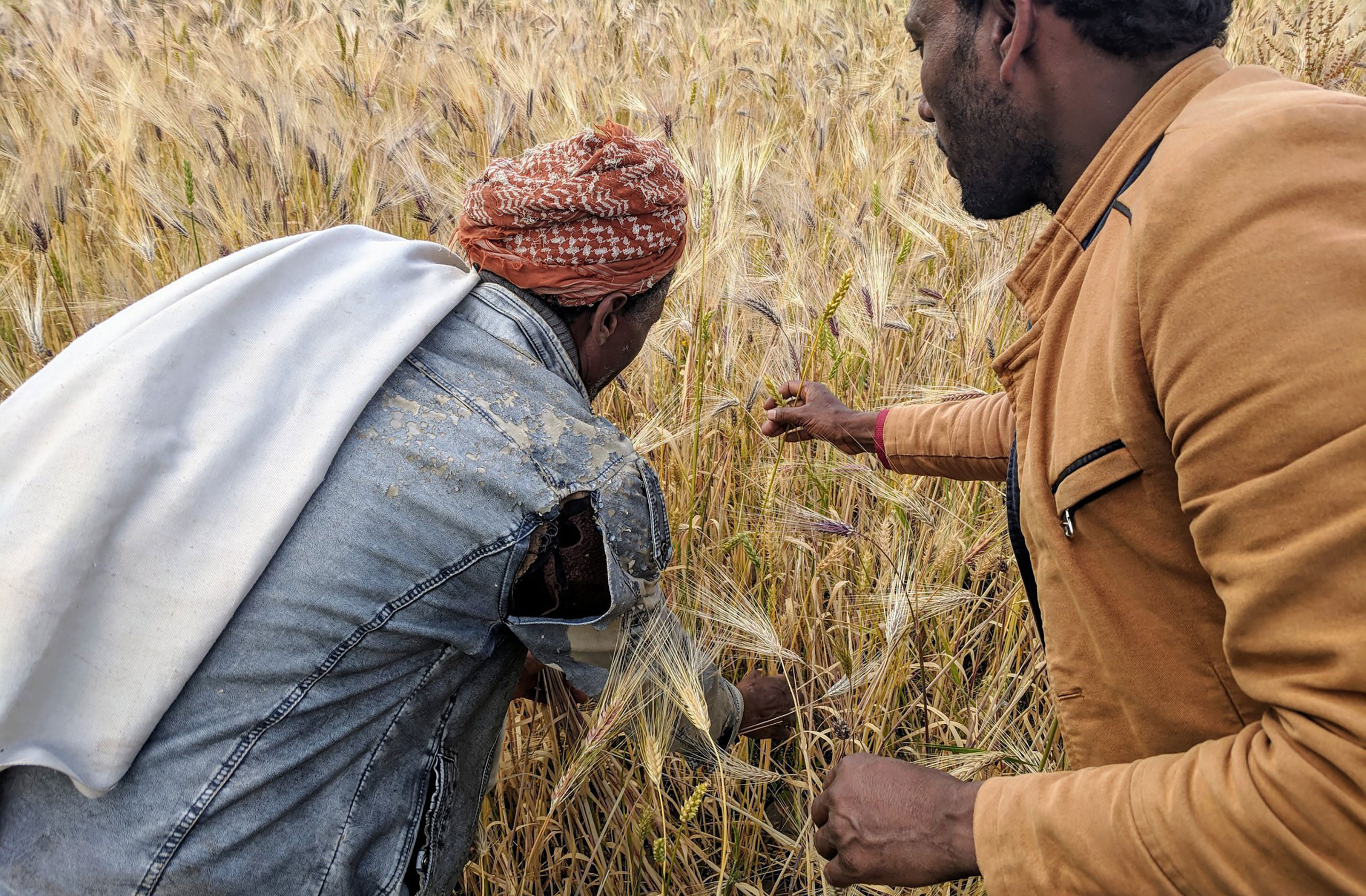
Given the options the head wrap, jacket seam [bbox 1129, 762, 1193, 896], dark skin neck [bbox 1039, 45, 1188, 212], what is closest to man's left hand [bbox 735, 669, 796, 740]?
the head wrap

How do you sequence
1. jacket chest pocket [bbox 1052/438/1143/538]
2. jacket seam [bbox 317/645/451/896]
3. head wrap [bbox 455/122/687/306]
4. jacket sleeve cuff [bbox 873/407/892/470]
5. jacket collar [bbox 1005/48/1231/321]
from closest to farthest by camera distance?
jacket chest pocket [bbox 1052/438/1143/538], jacket collar [bbox 1005/48/1231/321], jacket seam [bbox 317/645/451/896], head wrap [bbox 455/122/687/306], jacket sleeve cuff [bbox 873/407/892/470]

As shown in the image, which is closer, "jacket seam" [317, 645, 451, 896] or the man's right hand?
"jacket seam" [317, 645, 451, 896]

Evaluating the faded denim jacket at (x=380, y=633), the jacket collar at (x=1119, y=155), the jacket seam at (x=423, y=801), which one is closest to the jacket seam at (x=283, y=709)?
the faded denim jacket at (x=380, y=633)

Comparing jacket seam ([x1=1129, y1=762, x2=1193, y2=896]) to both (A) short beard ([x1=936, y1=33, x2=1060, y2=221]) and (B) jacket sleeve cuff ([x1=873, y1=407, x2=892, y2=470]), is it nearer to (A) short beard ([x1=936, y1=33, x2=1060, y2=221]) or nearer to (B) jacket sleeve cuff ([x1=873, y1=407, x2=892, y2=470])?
(A) short beard ([x1=936, y1=33, x2=1060, y2=221])

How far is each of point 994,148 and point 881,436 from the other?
2.36 ft

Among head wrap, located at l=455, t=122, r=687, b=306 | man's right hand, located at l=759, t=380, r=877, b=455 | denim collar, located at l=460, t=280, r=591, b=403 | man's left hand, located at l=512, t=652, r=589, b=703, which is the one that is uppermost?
head wrap, located at l=455, t=122, r=687, b=306

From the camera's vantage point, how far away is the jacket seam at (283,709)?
121cm

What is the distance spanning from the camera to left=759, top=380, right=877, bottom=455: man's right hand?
1927 mm

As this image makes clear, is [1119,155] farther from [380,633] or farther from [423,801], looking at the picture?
[423,801]

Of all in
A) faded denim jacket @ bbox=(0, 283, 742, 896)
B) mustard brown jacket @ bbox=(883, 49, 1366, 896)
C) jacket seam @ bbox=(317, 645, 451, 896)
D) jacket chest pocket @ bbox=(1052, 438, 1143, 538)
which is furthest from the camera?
jacket seam @ bbox=(317, 645, 451, 896)

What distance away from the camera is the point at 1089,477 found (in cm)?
96

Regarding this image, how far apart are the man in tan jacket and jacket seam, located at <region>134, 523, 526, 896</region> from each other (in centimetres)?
56

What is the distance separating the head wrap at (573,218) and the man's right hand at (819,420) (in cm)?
49

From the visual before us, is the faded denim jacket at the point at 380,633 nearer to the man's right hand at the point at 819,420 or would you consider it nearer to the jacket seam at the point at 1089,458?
the jacket seam at the point at 1089,458
